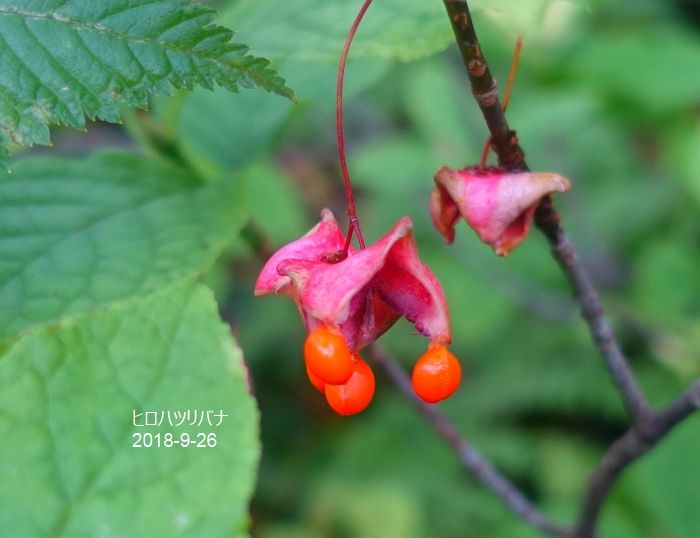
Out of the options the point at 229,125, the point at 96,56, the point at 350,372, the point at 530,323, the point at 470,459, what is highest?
the point at 96,56

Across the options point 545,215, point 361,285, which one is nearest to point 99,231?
point 361,285

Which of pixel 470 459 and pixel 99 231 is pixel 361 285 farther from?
pixel 470 459

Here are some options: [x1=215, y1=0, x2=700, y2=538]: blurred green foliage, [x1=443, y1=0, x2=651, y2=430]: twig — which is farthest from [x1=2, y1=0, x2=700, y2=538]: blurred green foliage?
[x1=443, y1=0, x2=651, y2=430]: twig

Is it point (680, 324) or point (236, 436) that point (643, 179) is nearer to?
point (680, 324)

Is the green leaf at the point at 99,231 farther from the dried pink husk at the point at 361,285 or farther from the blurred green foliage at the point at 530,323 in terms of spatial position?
the blurred green foliage at the point at 530,323

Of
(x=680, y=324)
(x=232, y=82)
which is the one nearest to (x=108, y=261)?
(x=232, y=82)
